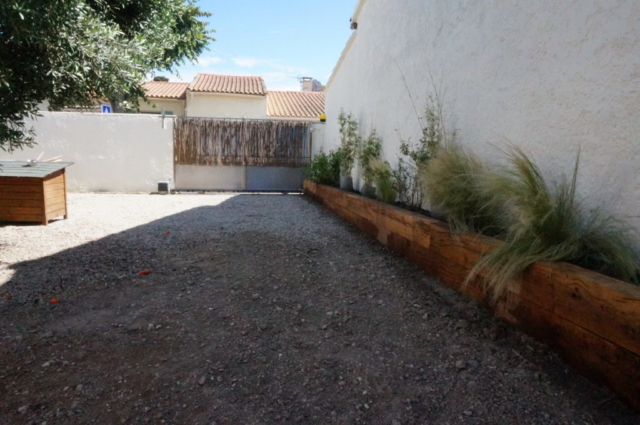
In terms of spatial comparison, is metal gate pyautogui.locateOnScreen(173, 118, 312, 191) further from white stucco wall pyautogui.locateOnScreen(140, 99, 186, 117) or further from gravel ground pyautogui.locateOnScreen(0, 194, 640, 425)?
white stucco wall pyautogui.locateOnScreen(140, 99, 186, 117)

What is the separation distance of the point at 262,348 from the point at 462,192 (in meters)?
1.63

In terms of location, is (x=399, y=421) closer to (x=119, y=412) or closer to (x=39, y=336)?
(x=119, y=412)

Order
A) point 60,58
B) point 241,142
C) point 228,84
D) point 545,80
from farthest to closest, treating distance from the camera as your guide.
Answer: point 228,84 → point 241,142 → point 60,58 → point 545,80

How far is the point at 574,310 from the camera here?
5.35 ft

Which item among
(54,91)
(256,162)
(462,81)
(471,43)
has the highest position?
(471,43)

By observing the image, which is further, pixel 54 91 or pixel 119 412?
pixel 54 91

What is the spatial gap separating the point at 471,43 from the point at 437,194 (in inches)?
49.0

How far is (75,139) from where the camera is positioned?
895 centimetres

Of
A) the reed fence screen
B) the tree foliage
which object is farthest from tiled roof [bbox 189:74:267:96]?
the tree foliage

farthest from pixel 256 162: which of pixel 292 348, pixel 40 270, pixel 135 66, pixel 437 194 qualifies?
pixel 292 348

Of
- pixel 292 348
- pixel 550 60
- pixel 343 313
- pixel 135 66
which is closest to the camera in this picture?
pixel 292 348

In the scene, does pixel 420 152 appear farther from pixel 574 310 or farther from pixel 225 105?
pixel 225 105

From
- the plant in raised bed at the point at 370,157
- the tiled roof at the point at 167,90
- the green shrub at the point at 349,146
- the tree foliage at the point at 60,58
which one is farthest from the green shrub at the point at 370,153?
the tiled roof at the point at 167,90

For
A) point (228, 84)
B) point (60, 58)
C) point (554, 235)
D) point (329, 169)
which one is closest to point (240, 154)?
point (329, 169)
